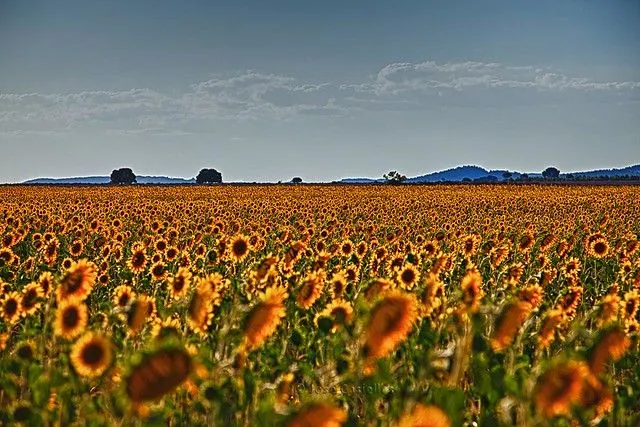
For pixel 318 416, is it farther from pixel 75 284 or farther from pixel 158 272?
pixel 158 272

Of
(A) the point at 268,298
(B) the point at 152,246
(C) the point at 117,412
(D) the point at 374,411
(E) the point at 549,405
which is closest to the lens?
(E) the point at 549,405

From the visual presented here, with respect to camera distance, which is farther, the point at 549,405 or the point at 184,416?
the point at 184,416

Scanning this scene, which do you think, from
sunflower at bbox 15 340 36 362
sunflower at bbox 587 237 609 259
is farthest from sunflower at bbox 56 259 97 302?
sunflower at bbox 587 237 609 259

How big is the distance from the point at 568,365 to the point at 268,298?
59.4 inches

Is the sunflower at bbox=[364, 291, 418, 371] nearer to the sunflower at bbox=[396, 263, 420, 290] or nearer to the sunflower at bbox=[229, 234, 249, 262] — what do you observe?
the sunflower at bbox=[396, 263, 420, 290]

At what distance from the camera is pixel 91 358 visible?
398 cm

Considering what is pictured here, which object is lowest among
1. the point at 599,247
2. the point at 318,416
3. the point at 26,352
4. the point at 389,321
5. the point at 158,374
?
the point at 26,352

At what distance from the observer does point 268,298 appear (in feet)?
12.9

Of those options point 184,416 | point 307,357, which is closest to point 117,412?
point 184,416

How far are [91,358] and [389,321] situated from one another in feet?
5.24

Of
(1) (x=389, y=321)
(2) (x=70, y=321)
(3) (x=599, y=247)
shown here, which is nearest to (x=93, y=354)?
(2) (x=70, y=321)

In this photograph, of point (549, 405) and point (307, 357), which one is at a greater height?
point (549, 405)

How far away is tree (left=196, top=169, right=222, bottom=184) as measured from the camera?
145000mm

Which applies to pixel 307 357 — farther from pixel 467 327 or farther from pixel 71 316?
pixel 71 316
